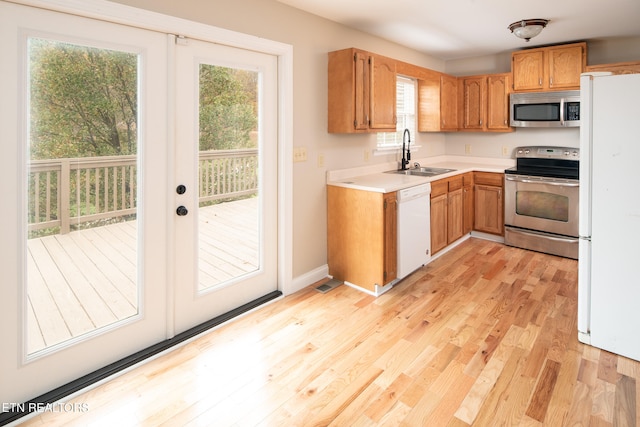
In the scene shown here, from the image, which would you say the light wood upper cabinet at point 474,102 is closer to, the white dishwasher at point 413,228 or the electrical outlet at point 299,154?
the white dishwasher at point 413,228

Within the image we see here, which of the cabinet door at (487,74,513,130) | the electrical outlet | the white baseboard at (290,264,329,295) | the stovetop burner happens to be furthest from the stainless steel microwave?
the white baseboard at (290,264,329,295)

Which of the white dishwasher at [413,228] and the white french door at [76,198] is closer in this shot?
the white french door at [76,198]

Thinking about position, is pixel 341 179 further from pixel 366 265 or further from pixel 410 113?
pixel 410 113

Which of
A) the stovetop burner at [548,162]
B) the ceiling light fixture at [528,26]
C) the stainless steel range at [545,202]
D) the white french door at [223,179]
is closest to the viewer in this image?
the white french door at [223,179]

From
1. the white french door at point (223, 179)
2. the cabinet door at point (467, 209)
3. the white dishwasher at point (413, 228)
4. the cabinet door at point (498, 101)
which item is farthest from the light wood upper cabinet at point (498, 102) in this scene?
the white french door at point (223, 179)

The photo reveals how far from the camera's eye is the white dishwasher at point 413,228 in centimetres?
340

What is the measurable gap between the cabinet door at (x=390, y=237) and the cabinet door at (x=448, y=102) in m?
2.25

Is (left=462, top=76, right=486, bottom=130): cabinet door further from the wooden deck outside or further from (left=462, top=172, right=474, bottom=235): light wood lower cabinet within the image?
the wooden deck outside

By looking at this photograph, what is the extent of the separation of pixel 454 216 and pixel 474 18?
6.90 ft

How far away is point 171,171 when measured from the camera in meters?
2.42

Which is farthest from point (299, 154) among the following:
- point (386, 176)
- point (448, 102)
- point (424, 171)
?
point (448, 102)

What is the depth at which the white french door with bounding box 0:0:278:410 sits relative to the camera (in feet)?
6.07

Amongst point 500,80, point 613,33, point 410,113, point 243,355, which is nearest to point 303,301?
point 243,355

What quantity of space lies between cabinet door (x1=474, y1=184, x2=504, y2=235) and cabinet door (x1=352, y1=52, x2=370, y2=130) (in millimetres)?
2317
